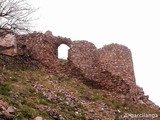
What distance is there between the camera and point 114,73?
26.0 meters

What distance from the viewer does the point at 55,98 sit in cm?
2084

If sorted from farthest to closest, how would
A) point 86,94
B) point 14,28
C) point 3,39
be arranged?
point 3,39 → point 86,94 → point 14,28

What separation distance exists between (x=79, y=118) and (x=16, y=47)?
8.80 meters

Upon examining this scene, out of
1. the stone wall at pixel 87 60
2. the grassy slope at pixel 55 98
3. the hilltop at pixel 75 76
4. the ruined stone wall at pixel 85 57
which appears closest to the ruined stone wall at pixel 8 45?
the hilltop at pixel 75 76

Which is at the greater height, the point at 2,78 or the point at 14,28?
the point at 14,28

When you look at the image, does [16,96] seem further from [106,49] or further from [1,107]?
[106,49]

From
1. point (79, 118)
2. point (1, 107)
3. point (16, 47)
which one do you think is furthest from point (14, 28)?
point (1, 107)

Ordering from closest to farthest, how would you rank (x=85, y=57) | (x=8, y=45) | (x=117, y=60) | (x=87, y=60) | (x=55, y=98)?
1. (x=55, y=98)
2. (x=8, y=45)
3. (x=117, y=60)
4. (x=87, y=60)
5. (x=85, y=57)

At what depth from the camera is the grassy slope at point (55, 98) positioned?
1819 cm

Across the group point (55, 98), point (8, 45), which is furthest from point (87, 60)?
point (55, 98)

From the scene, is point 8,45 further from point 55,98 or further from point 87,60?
point 55,98

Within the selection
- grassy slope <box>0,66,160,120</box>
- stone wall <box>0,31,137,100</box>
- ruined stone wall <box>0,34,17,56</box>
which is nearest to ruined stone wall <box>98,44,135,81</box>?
stone wall <box>0,31,137,100</box>

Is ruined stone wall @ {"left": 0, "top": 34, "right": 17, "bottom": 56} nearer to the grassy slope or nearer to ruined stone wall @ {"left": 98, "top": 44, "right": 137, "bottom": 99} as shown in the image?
the grassy slope

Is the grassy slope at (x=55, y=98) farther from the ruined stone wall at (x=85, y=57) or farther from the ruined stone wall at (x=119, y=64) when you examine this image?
the ruined stone wall at (x=119, y=64)
